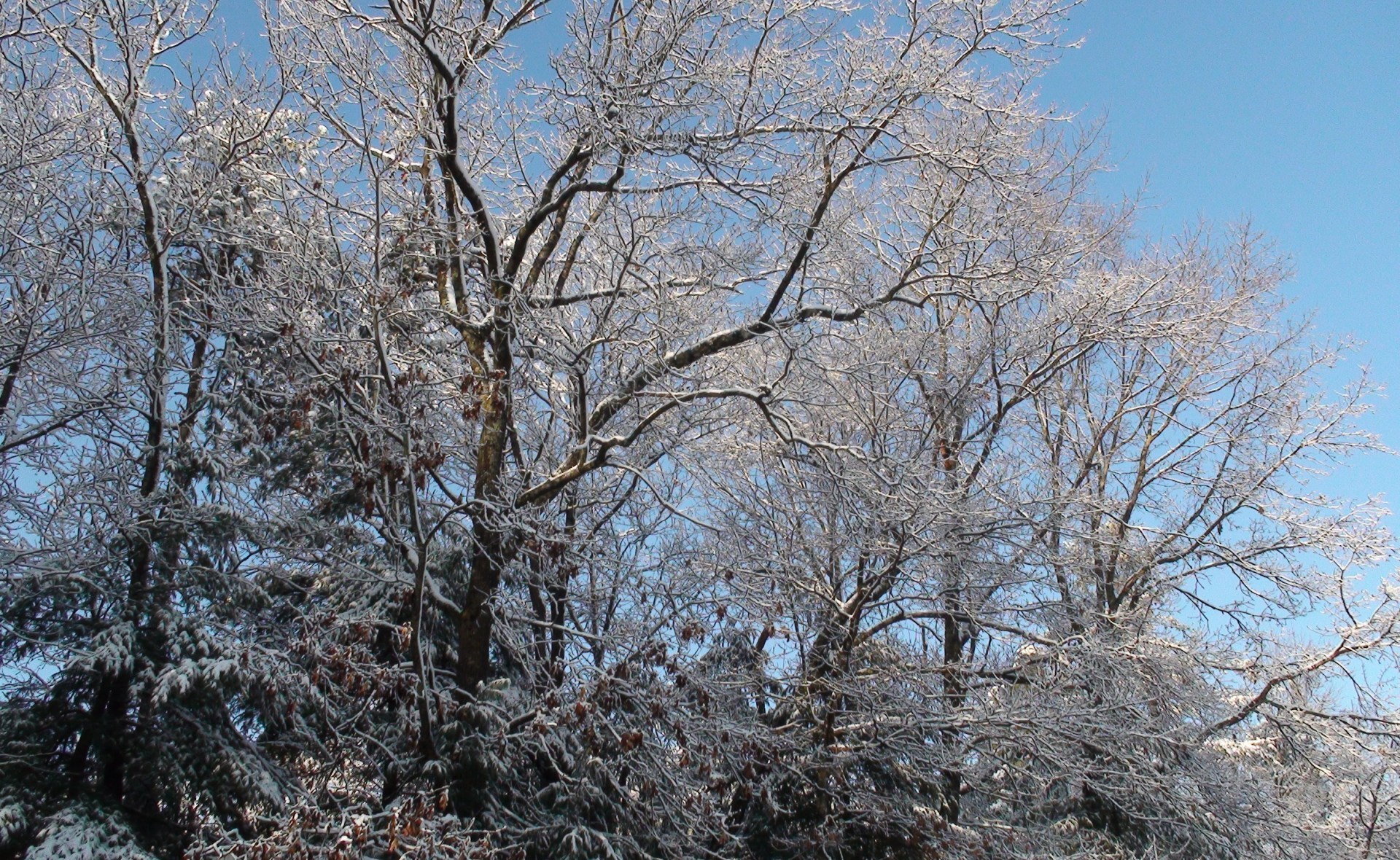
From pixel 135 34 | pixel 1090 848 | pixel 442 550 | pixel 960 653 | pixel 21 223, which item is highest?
pixel 135 34

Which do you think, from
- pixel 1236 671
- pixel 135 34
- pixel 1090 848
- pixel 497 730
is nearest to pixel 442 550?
pixel 497 730

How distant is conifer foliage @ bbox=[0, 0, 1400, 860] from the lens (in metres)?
7.58

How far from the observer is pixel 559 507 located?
9195mm

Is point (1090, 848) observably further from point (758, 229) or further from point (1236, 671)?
point (758, 229)

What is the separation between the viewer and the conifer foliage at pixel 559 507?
758cm

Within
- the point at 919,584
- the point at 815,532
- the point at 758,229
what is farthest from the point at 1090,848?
the point at 758,229

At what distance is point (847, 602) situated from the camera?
979 cm

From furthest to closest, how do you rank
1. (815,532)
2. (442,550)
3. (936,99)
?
(815,532), (442,550), (936,99)

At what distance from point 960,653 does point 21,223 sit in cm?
873

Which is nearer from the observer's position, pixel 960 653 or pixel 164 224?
pixel 164 224

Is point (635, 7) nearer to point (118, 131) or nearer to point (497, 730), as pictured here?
point (118, 131)

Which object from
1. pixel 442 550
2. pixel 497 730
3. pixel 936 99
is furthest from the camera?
pixel 442 550

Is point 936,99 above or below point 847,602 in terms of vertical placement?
above

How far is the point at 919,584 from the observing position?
1006 centimetres
